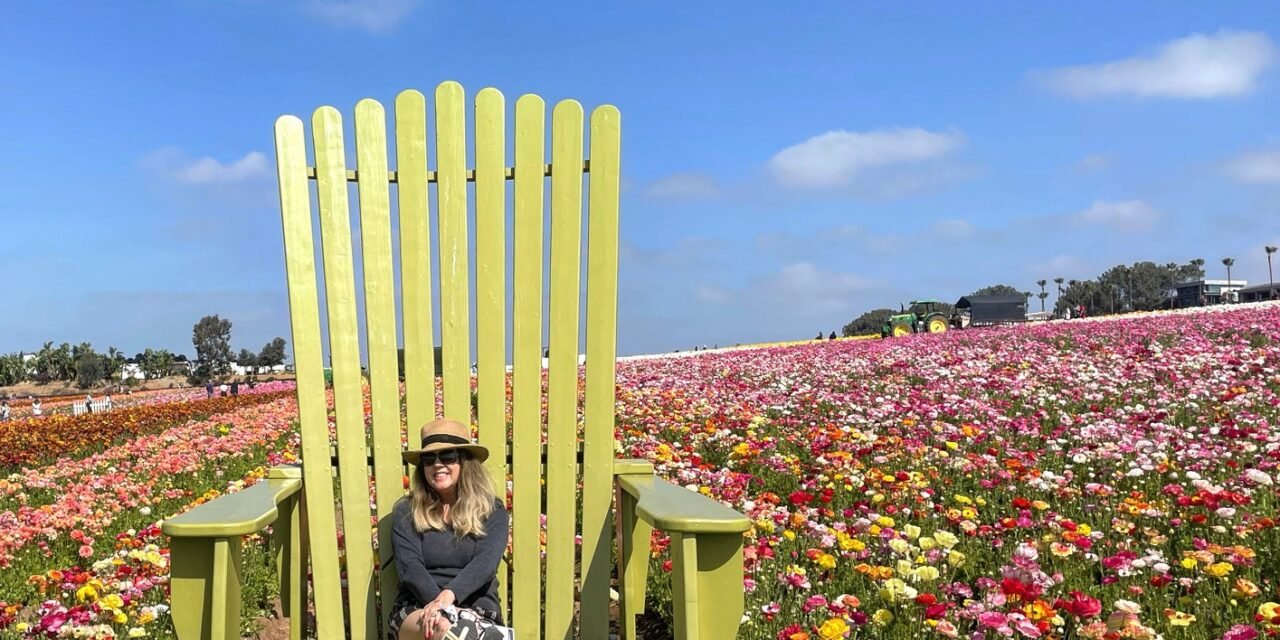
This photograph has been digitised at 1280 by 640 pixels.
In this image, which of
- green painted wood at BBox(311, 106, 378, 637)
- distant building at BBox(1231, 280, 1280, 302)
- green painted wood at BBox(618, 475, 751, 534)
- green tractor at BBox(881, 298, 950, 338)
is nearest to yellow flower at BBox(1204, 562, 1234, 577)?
green painted wood at BBox(618, 475, 751, 534)

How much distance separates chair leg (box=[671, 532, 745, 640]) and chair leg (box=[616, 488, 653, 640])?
89 centimetres

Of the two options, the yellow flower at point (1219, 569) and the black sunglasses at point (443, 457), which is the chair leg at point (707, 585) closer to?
the black sunglasses at point (443, 457)

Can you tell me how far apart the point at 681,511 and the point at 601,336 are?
102 cm

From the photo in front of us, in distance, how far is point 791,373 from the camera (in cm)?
Result: 1134

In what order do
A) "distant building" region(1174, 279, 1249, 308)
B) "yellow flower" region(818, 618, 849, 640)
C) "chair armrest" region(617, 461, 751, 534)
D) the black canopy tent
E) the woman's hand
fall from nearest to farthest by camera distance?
"chair armrest" region(617, 461, 751, 534) < the woman's hand < "yellow flower" region(818, 618, 849, 640) < the black canopy tent < "distant building" region(1174, 279, 1249, 308)

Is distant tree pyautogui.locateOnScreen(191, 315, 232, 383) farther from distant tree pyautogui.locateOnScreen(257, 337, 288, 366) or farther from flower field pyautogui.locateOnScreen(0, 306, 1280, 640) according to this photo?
flower field pyautogui.locateOnScreen(0, 306, 1280, 640)

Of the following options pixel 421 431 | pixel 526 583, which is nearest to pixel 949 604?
pixel 526 583

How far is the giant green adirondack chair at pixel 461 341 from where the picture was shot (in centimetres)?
310

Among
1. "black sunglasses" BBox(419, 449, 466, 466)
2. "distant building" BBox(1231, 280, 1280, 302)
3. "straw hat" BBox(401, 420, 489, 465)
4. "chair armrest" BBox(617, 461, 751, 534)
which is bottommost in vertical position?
"chair armrest" BBox(617, 461, 751, 534)

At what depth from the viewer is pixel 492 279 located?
3.24m

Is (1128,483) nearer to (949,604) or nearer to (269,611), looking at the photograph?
(949,604)

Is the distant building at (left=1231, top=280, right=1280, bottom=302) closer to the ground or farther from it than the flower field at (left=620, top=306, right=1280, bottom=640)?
farther from it

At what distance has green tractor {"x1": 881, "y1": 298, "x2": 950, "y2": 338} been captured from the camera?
2934 centimetres

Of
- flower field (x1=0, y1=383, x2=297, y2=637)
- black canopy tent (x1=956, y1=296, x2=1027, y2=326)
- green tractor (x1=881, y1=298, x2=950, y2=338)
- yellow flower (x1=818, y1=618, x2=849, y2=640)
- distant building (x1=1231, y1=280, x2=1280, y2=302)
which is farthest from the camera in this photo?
distant building (x1=1231, y1=280, x2=1280, y2=302)
